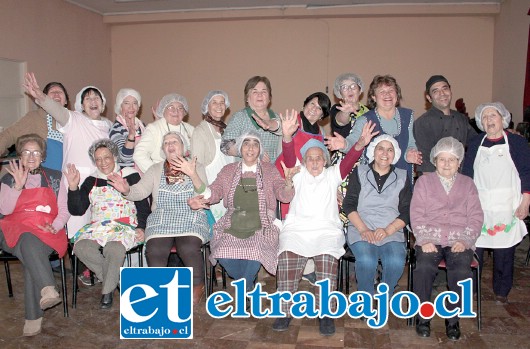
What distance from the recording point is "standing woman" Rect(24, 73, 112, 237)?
3.75 meters

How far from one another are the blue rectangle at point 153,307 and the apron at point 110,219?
1.50ft

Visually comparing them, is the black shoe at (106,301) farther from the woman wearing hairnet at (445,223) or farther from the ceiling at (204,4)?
the ceiling at (204,4)

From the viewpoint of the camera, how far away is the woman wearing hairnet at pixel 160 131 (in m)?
3.81

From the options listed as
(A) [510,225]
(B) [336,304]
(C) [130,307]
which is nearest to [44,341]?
(C) [130,307]

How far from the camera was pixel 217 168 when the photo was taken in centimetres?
388

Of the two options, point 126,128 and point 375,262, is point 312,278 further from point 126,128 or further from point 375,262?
point 126,128

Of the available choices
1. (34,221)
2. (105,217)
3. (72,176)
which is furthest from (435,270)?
(34,221)

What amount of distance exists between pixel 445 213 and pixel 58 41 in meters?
6.91

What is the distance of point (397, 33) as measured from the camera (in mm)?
8578

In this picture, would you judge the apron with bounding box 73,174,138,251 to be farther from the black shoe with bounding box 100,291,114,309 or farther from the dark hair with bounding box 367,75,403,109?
the dark hair with bounding box 367,75,403,109

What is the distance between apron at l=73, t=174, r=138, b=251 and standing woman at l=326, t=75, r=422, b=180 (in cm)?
160

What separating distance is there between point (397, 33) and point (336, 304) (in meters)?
6.68

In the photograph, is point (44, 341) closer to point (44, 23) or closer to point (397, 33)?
point (44, 23)

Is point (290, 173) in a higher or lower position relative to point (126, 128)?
lower
